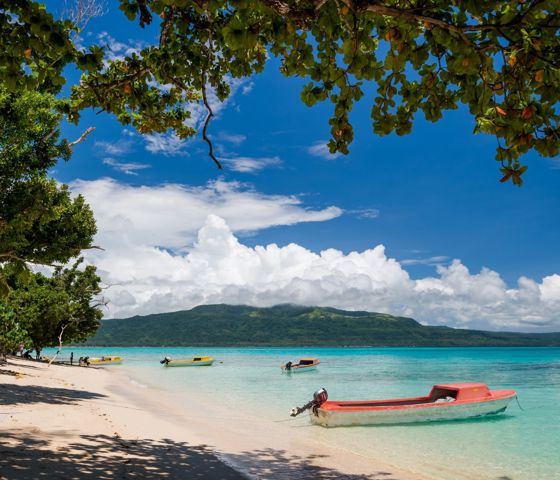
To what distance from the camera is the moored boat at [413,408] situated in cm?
1756

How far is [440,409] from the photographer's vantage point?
62.0 feet

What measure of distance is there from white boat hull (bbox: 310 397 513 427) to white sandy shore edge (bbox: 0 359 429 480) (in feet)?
2.88

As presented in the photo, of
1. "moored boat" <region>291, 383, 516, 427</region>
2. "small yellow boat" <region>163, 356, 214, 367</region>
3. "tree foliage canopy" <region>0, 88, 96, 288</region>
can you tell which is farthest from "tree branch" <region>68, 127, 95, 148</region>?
"small yellow boat" <region>163, 356, 214, 367</region>

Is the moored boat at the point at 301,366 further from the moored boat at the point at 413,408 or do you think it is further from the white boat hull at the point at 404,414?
the white boat hull at the point at 404,414

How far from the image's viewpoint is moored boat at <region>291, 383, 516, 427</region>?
57.6 ft

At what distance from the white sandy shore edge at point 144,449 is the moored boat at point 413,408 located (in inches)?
39.8

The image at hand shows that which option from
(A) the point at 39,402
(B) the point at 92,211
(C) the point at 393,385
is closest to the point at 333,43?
(B) the point at 92,211

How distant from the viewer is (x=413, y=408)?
60.5 ft

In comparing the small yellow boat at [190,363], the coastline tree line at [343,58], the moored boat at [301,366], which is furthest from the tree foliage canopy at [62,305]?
the coastline tree line at [343,58]

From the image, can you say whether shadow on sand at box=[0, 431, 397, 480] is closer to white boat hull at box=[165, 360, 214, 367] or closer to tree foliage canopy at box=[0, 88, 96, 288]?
tree foliage canopy at box=[0, 88, 96, 288]

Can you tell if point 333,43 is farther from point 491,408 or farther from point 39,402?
point 491,408

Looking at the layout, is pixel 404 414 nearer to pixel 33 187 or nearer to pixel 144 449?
pixel 144 449

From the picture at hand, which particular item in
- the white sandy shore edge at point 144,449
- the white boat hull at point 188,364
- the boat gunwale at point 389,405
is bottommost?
the white boat hull at point 188,364

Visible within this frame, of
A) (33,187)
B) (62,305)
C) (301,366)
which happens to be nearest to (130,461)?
(33,187)
